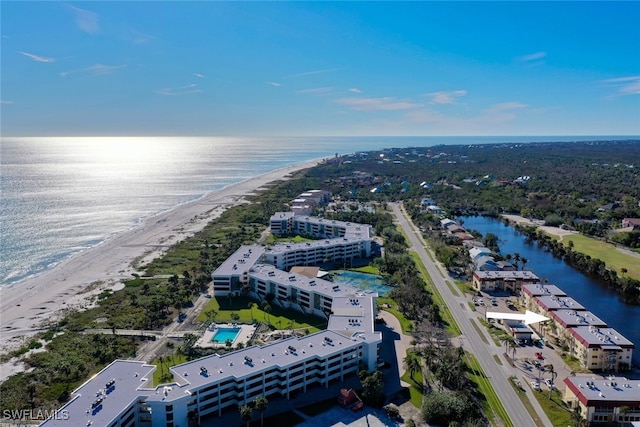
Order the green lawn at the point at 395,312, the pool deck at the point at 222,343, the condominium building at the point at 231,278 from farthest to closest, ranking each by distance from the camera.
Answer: the condominium building at the point at 231,278 → the green lawn at the point at 395,312 → the pool deck at the point at 222,343

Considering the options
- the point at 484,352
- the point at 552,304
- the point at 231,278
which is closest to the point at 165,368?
the point at 231,278

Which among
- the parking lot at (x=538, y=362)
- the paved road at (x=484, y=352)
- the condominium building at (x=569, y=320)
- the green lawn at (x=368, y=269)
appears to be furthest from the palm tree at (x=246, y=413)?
Result: the green lawn at (x=368, y=269)

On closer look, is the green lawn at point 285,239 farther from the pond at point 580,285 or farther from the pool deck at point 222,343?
the pond at point 580,285

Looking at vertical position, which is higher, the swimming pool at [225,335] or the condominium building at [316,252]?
the condominium building at [316,252]

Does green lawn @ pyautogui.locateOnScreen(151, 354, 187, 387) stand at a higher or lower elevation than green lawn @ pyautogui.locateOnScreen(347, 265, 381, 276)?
lower

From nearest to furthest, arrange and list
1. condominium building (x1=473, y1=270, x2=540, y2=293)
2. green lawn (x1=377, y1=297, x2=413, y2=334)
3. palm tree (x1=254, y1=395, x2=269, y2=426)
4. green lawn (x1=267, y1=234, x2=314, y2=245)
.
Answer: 1. palm tree (x1=254, y1=395, x2=269, y2=426)
2. green lawn (x1=377, y1=297, x2=413, y2=334)
3. condominium building (x1=473, y1=270, x2=540, y2=293)
4. green lawn (x1=267, y1=234, x2=314, y2=245)

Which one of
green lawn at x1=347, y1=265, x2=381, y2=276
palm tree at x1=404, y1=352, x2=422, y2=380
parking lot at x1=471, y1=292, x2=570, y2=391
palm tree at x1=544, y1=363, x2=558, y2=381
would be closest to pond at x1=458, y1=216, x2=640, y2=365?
parking lot at x1=471, y1=292, x2=570, y2=391

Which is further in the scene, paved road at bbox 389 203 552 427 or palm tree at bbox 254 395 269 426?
paved road at bbox 389 203 552 427

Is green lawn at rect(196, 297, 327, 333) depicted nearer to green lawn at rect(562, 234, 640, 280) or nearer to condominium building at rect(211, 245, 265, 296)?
condominium building at rect(211, 245, 265, 296)
